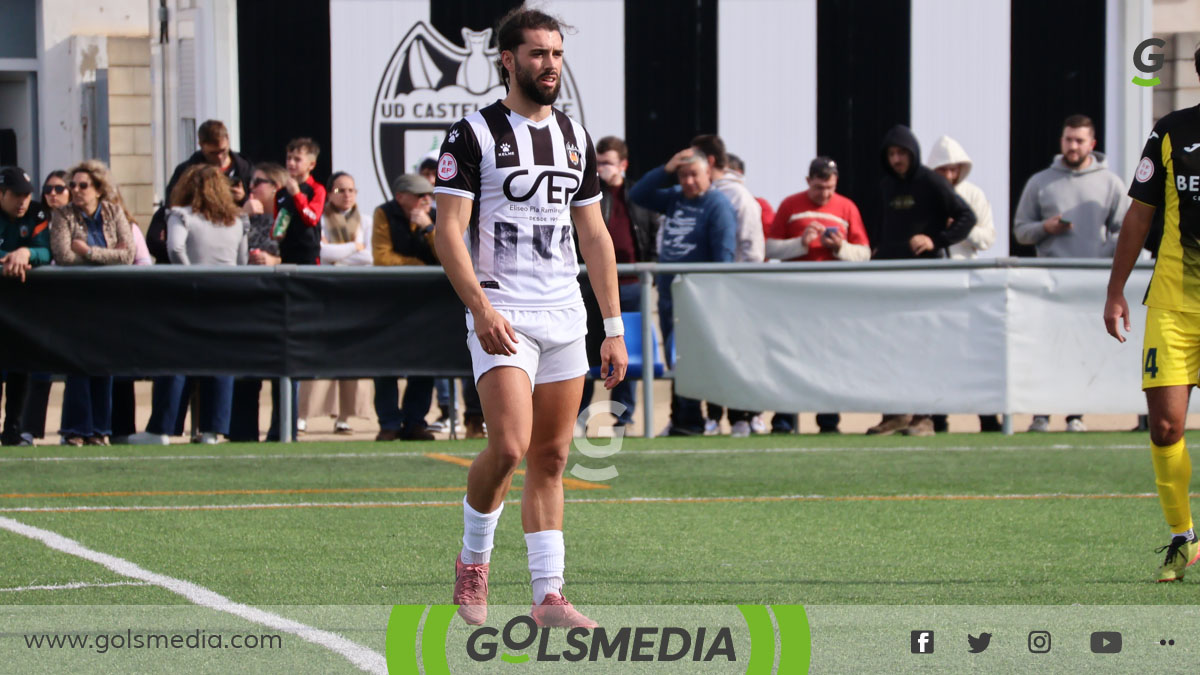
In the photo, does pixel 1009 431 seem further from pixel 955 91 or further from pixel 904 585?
pixel 904 585

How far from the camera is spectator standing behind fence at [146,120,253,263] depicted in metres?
13.2

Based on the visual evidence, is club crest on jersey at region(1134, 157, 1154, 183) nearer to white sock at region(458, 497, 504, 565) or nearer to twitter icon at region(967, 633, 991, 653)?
twitter icon at region(967, 633, 991, 653)

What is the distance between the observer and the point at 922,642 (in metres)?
5.43

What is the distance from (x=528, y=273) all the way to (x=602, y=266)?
26 centimetres

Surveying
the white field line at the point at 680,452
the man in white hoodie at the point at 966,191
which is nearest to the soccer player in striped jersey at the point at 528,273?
the white field line at the point at 680,452

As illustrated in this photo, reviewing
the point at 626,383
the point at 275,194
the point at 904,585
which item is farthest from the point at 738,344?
the point at 904,585

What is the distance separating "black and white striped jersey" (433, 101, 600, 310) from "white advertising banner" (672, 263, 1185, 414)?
713 centimetres

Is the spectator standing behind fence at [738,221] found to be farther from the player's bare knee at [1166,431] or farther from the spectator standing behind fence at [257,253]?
the player's bare knee at [1166,431]

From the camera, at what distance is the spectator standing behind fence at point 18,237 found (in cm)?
1250

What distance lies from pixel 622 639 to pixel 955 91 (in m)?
12.5

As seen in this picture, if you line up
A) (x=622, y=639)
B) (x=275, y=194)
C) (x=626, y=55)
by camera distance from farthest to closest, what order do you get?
1. (x=626, y=55)
2. (x=275, y=194)
3. (x=622, y=639)

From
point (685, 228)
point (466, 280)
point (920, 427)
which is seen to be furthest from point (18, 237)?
point (466, 280)

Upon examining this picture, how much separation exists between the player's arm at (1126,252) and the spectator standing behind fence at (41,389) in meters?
8.00

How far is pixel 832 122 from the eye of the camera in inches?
670
